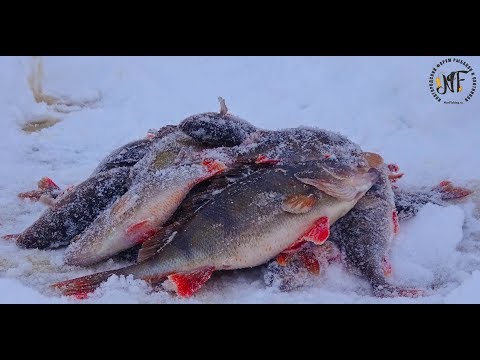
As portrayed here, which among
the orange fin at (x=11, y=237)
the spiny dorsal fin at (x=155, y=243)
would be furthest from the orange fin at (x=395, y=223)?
the orange fin at (x=11, y=237)

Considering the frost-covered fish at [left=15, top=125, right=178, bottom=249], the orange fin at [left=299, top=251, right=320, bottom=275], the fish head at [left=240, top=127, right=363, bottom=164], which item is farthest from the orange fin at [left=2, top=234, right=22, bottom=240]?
the orange fin at [left=299, top=251, right=320, bottom=275]

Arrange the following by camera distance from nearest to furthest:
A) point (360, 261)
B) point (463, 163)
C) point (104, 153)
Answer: point (360, 261) → point (463, 163) → point (104, 153)

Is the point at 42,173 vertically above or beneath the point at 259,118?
beneath

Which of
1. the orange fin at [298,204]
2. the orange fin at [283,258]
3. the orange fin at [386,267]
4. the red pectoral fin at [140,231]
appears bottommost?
the orange fin at [386,267]

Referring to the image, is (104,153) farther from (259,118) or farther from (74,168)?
(259,118)

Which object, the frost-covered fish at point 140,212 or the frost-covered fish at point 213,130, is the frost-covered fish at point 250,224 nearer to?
the frost-covered fish at point 140,212

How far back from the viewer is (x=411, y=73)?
20.1 feet

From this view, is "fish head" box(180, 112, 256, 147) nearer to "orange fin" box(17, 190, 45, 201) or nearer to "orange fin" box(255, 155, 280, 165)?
"orange fin" box(255, 155, 280, 165)

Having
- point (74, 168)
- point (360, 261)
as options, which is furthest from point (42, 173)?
point (360, 261)

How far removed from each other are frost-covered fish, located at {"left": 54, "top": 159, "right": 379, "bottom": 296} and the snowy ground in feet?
0.40

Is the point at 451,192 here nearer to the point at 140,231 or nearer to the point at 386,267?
the point at 386,267

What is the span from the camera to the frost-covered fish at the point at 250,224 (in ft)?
9.77

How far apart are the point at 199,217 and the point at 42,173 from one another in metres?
2.56

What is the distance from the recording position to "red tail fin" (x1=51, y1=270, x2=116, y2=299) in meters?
2.94
